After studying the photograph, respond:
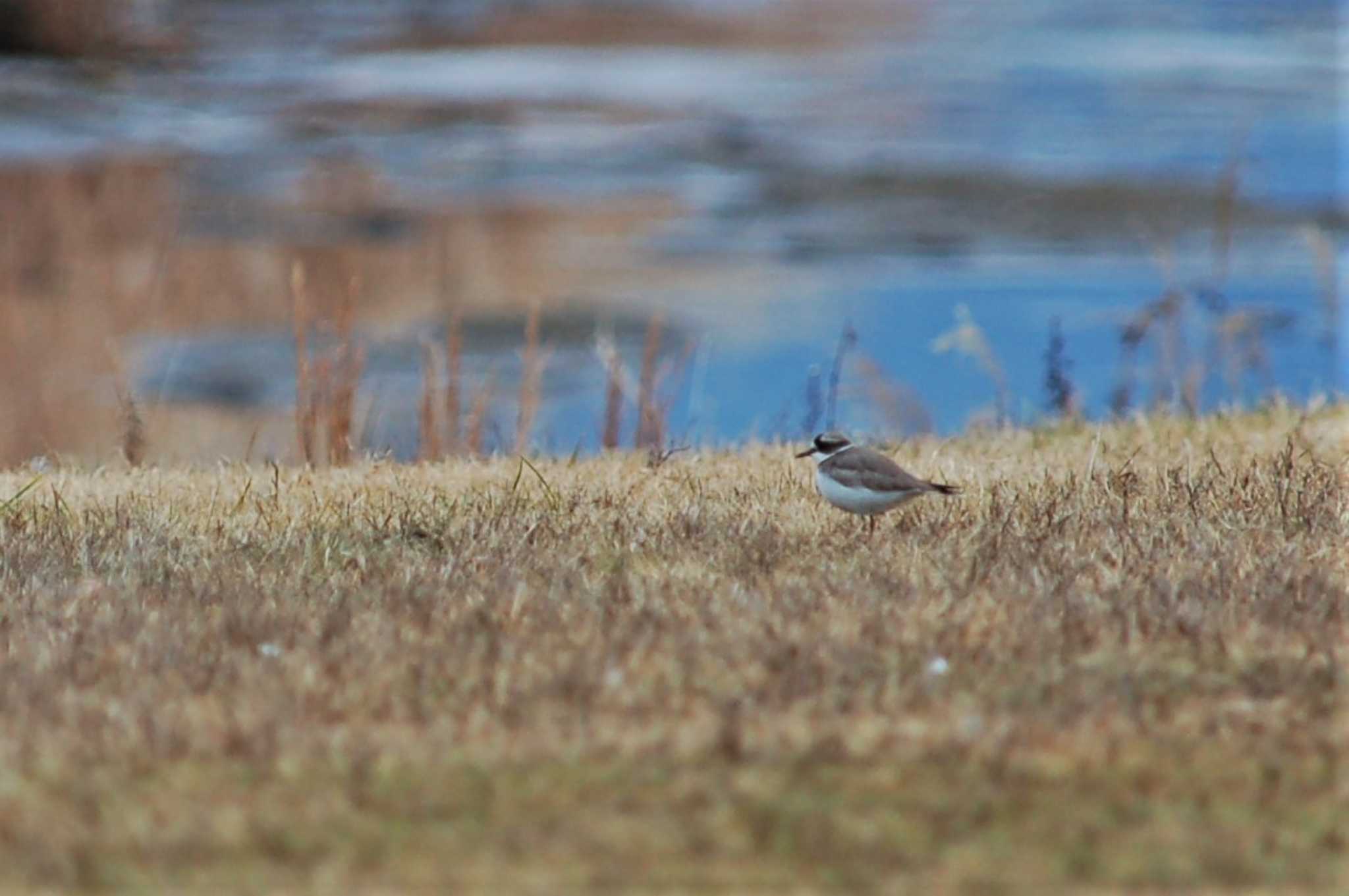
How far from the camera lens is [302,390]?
370 inches

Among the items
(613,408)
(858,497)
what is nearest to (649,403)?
(613,408)

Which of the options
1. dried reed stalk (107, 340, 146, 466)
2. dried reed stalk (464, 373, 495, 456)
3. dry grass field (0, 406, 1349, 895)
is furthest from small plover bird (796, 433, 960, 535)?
dried reed stalk (107, 340, 146, 466)

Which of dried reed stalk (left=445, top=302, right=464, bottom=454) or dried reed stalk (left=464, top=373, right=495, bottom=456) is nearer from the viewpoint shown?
dried reed stalk (left=464, top=373, right=495, bottom=456)

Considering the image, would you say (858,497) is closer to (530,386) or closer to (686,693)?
(686,693)

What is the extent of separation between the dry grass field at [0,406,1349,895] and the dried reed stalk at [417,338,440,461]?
8.15ft

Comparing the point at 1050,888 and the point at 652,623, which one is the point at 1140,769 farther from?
the point at 652,623

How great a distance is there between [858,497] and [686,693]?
5.76 feet

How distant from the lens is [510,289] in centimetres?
1562

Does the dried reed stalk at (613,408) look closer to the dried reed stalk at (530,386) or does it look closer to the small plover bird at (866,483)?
the dried reed stalk at (530,386)

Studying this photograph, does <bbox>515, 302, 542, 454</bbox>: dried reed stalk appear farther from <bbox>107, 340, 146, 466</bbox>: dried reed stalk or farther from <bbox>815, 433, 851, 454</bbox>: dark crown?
<bbox>815, 433, 851, 454</bbox>: dark crown

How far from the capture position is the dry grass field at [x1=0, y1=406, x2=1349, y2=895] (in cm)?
370

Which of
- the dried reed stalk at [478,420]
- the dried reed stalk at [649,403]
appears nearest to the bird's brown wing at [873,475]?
the dried reed stalk at [649,403]

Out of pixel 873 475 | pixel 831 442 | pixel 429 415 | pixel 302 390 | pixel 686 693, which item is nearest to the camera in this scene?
pixel 686 693

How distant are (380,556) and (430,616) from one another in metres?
0.91
